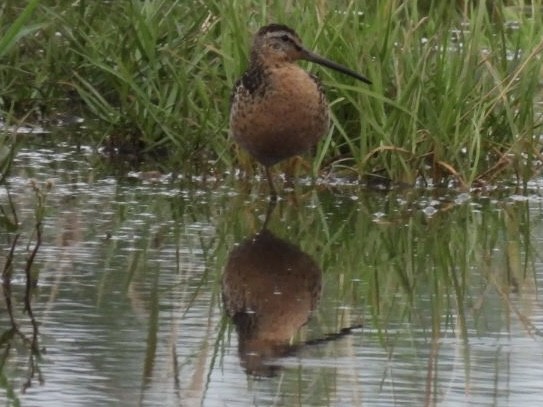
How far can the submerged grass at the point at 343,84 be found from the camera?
28.9ft

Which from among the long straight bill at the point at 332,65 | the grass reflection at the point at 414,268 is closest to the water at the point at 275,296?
the grass reflection at the point at 414,268

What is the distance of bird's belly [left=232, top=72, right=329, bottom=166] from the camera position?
851 centimetres

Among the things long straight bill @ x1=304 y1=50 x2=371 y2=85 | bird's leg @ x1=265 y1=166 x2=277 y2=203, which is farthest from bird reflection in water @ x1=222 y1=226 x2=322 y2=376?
long straight bill @ x1=304 y1=50 x2=371 y2=85

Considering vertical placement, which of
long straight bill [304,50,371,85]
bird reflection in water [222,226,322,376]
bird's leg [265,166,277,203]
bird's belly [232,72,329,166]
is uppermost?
long straight bill [304,50,371,85]

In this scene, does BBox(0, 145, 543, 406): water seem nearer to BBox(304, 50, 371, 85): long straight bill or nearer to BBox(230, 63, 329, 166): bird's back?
BBox(230, 63, 329, 166): bird's back

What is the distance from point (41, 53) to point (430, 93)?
2.65 meters

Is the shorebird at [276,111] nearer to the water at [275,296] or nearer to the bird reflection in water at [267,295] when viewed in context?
the water at [275,296]

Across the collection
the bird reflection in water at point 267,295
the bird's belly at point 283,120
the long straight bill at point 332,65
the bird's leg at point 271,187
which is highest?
the long straight bill at point 332,65

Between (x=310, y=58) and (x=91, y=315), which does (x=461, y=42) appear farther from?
(x=91, y=315)

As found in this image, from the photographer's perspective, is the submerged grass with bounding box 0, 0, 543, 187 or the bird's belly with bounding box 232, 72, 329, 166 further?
the submerged grass with bounding box 0, 0, 543, 187

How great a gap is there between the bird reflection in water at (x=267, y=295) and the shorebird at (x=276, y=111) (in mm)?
1099

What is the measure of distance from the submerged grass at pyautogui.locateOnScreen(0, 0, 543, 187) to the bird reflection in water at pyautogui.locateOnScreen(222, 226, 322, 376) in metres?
1.56

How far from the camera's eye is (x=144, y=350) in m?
5.19

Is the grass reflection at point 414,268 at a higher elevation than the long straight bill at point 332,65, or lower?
lower
